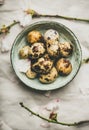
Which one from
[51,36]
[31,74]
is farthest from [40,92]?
[51,36]

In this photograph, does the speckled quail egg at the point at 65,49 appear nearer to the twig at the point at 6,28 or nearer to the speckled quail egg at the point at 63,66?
the speckled quail egg at the point at 63,66

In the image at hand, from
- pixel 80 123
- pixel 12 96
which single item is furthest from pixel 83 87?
pixel 12 96

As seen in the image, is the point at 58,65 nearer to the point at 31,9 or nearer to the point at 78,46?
the point at 78,46

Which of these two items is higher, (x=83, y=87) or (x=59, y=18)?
(x=59, y=18)

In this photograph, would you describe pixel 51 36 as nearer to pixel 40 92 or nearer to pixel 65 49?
pixel 65 49

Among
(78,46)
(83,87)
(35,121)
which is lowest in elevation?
(35,121)

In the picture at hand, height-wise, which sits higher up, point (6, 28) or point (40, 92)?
point (6, 28)
